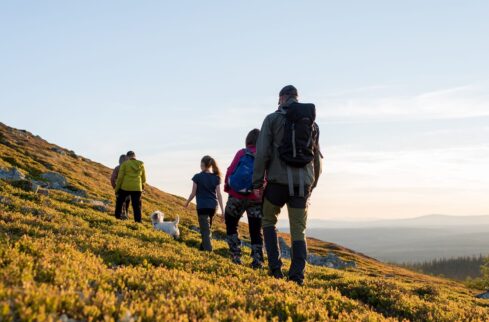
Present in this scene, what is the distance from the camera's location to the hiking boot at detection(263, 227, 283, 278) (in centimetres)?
998

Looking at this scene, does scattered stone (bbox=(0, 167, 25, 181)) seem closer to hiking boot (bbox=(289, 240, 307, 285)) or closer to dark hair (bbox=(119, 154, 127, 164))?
dark hair (bbox=(119, 154, 127, 164))

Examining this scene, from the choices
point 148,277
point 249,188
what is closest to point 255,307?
point 148,277

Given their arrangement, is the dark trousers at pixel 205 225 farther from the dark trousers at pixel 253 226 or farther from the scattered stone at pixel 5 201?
the scattered stone at pixel 5 201

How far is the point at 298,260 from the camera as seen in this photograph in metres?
9.59

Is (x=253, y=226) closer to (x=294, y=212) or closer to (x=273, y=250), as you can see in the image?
(x=273, y=250)

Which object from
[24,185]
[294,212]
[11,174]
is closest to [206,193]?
[294,212]

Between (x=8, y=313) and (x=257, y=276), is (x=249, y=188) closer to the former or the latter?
(x=257, y=276)

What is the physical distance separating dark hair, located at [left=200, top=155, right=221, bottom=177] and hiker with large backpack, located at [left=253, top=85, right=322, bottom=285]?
477 centimetres

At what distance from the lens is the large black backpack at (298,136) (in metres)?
9.28

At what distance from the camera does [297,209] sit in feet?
31.1

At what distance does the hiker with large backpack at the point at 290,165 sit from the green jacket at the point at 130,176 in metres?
10.2

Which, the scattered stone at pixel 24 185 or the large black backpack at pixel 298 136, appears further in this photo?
the scattered stone at pixel 24 185

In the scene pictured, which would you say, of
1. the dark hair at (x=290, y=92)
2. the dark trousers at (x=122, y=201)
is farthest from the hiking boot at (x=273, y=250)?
the dark trousers at (x=122, y=201)

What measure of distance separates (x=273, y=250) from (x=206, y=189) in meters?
4.66
